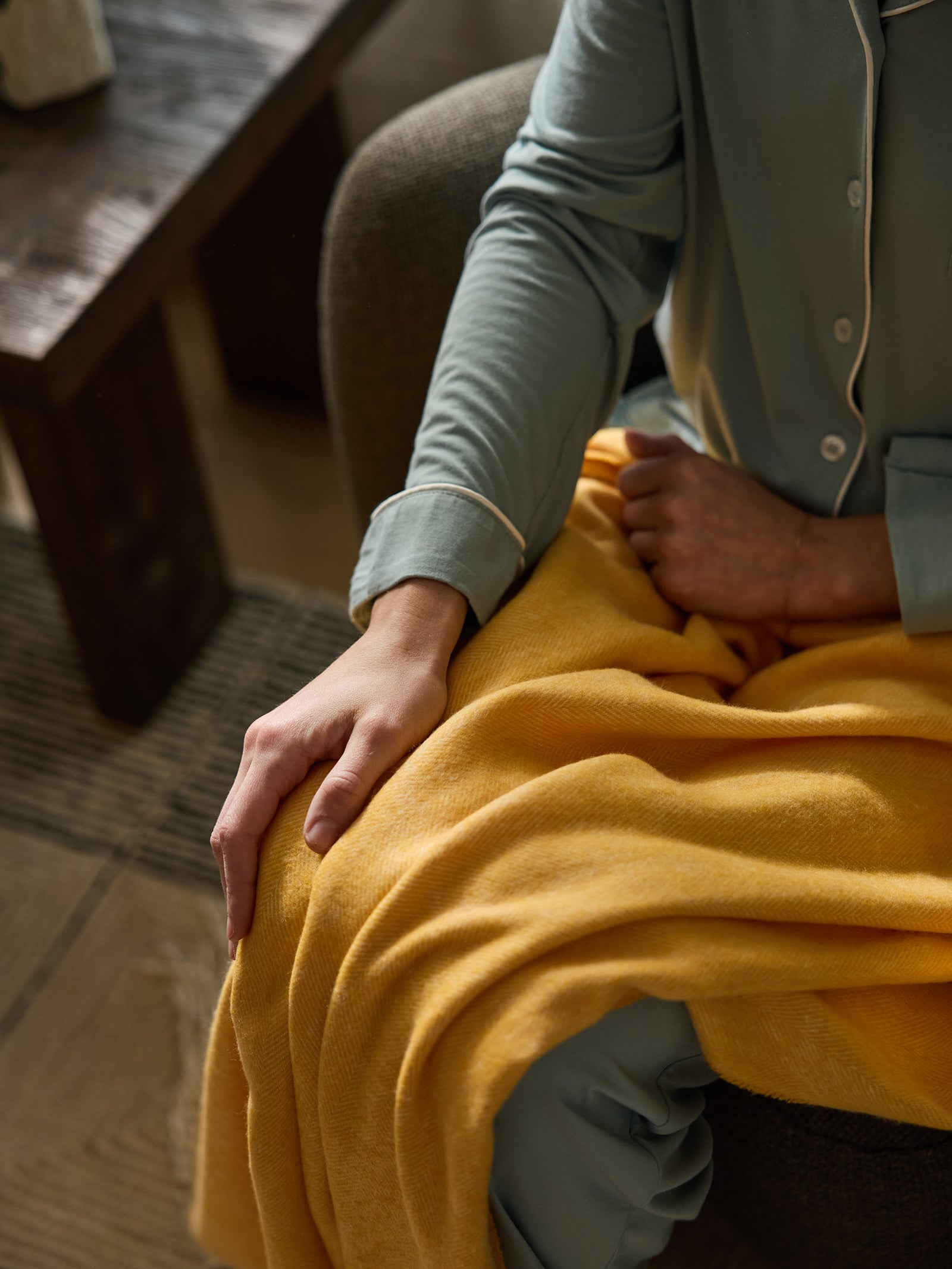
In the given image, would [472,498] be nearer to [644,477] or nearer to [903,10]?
[644,477]

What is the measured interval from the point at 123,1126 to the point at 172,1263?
0.12 meters

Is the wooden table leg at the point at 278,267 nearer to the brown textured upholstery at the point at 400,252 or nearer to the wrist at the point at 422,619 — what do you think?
the brown textured upholstery at the point at 400,252

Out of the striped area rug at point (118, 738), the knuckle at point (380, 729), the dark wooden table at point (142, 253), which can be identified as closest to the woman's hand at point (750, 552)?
the knuckle at point (380, 729)

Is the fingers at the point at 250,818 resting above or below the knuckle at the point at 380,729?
below

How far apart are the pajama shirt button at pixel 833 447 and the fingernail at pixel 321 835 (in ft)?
1.19

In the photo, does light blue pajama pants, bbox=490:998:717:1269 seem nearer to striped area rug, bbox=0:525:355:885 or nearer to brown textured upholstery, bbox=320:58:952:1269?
brown textured upholstery, bbox=320:58:952:1269

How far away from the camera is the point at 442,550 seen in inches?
24.5

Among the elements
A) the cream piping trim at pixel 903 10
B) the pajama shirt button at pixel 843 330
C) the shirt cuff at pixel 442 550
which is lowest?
the shirt cuff at pixel 442 550

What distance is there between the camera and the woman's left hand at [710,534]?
0.69 meters

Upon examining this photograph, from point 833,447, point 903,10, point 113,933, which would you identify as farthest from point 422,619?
point 113,933

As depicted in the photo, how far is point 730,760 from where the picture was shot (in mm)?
593

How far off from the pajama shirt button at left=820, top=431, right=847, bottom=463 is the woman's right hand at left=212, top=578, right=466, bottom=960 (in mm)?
249

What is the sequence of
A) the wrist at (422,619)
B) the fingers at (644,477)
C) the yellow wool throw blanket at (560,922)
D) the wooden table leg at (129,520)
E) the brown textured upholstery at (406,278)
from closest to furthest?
1. the yellow wool throw blanket at (560,922)
2. the wrist at (422,619)
3. the fingers at (644,477)
4. the brown textured upholstery at (406,278)
5. the wooden table leg at (129,520)

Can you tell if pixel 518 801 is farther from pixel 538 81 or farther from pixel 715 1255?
pixel 715 1255
